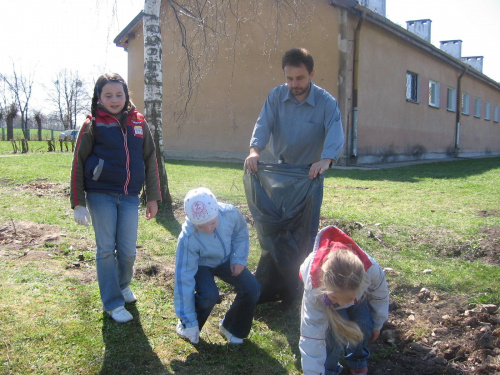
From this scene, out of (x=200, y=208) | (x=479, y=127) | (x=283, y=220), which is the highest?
(x=479, y=127)

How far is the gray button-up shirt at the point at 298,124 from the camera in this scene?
127 inches

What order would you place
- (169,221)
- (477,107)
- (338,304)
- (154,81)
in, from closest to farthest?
(338,304), (169,221), (154,81), (477,107)

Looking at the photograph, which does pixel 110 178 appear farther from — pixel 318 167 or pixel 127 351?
pixel 318 167

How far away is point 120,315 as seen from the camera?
9.56 ft

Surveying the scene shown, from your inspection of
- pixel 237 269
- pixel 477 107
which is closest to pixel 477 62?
pixel 477 107

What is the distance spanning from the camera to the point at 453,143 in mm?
21906

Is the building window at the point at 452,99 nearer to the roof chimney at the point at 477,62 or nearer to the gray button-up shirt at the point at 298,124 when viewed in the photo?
the roof chimney at the point at 477,62

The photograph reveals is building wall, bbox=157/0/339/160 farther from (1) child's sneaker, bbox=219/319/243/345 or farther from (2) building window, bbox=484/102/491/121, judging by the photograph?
(2) building window, bbox=484/102/491/121

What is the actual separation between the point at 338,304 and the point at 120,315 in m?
1.50

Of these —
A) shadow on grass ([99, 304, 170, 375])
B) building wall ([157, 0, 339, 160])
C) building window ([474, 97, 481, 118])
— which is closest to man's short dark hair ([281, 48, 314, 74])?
shadow on grass ([99, 304, 170, 375])

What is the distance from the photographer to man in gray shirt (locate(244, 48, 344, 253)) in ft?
10.1

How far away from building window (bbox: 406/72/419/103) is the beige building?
0.13 feet

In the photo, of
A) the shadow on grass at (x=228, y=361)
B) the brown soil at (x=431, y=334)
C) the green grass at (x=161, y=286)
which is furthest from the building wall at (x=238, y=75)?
the shadow on grass at (x=228, y=361)

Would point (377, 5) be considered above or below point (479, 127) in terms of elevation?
above
